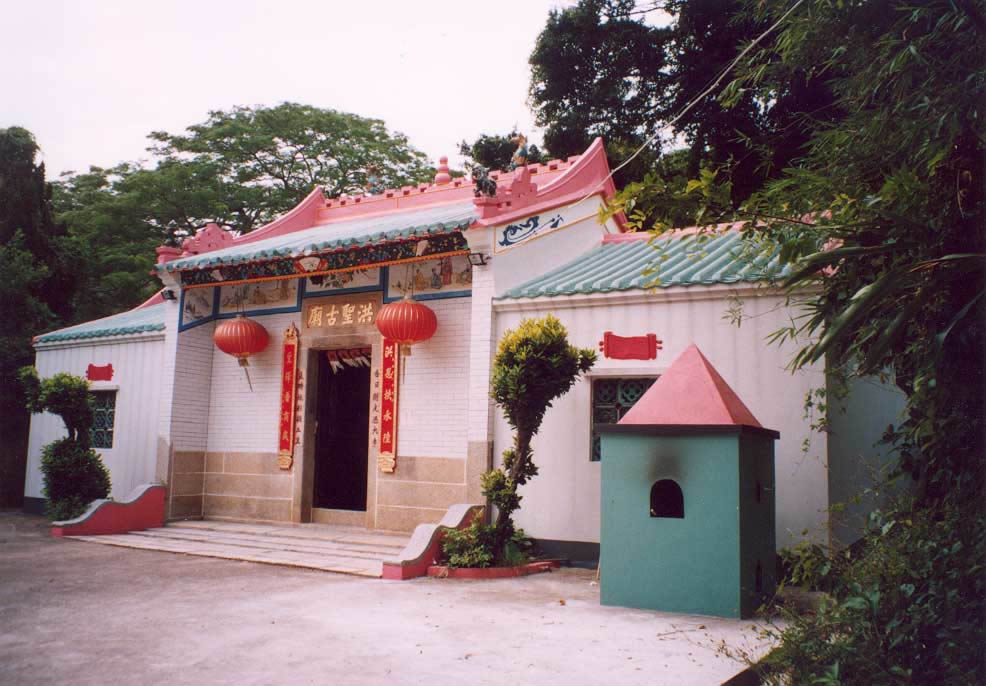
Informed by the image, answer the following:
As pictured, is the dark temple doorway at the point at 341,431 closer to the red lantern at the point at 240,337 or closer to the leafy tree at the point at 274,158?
the red lantern at the point at 240,337

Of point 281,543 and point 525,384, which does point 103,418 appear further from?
point 525,384

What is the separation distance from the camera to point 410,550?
7254 millimetres

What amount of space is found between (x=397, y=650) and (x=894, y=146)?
3.81 meters

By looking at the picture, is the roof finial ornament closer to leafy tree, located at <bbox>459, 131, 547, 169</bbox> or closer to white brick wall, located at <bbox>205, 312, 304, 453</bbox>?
white brick wall, located at <bbox>205, 312, 304, 453</bbox>

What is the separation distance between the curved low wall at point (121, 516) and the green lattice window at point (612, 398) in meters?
5.77

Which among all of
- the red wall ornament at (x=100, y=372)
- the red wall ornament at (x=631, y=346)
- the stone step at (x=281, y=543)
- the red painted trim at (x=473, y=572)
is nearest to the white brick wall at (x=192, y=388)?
the stone step at (x=281, y=543)

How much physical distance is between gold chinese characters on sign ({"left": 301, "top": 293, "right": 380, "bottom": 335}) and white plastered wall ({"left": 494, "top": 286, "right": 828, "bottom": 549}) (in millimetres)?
1961

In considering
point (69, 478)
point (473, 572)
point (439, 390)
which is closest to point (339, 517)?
point (439, 390)

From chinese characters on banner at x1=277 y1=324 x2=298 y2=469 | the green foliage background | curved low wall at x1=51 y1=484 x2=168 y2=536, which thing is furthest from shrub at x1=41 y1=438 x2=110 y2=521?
the green foliage background

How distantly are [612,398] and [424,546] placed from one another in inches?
90.9

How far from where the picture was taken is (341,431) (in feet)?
35.4

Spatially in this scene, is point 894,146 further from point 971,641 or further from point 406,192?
point 406,192

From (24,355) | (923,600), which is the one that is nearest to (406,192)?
(24,355)

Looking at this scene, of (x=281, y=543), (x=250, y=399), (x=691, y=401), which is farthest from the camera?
(x=250, y=399)
